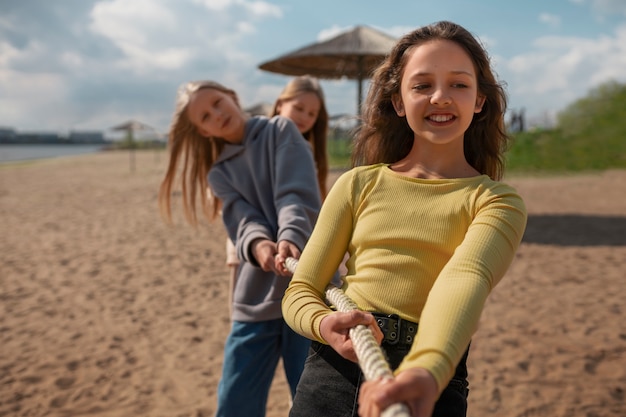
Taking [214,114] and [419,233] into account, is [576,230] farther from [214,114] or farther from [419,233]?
[419,233]

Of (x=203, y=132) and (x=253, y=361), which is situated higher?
(x=203, y=132)

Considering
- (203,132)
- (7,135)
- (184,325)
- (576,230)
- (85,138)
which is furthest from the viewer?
(85,138)

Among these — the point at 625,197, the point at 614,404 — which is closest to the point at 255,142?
the point at 614,404

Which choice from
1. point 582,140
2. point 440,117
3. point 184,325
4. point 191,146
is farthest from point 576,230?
point 582,140

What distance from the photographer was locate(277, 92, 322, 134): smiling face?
124 inches

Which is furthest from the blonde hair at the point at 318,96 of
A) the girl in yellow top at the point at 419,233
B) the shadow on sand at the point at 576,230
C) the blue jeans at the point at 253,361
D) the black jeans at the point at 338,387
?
the shadow on sand at the point at 576,230

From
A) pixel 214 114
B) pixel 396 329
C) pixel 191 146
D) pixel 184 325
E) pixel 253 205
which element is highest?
pixel 214 114

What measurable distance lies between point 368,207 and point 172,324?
4.12 m

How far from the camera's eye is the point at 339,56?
31.3 feet

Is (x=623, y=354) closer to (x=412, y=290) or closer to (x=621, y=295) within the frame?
(x=621, y=295)

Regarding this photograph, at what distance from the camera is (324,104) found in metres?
3.32

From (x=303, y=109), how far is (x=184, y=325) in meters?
2.58

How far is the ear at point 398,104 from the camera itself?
4.39ft

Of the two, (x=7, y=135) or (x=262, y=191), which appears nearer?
(x=262, y=191)
